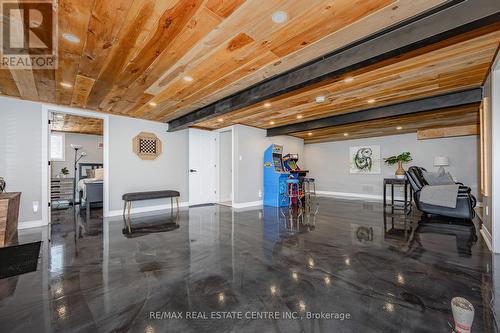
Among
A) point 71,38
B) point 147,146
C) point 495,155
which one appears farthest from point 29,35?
point 495,155

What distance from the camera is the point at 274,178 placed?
612 cm

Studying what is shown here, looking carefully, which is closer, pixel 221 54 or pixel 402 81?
pixel 221 54

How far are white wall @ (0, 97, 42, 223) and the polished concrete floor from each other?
0.85m

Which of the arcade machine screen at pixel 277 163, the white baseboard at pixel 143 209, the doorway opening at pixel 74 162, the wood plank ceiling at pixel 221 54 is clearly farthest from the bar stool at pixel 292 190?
the doorway opening at pixel 74 162

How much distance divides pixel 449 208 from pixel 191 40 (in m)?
5.55

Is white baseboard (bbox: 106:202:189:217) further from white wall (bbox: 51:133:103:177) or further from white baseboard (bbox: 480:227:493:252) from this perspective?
white baseboard (bbox: 480:227:493:252)

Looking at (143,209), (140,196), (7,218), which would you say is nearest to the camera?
(7,218)

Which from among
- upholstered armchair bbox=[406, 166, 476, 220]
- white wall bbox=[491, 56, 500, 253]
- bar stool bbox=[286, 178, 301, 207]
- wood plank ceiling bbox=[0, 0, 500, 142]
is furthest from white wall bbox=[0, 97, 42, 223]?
upholstered armchair bbox=[406, 166, 476, 220]

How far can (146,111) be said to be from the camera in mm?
4512

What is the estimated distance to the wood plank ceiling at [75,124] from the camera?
534 cm

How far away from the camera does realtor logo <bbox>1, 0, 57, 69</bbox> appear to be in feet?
5.47

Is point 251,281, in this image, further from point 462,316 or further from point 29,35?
point 29,35

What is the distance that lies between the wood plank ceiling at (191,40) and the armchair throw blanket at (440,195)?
4003 millimetres

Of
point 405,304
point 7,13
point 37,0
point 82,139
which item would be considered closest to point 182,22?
point 37,0
